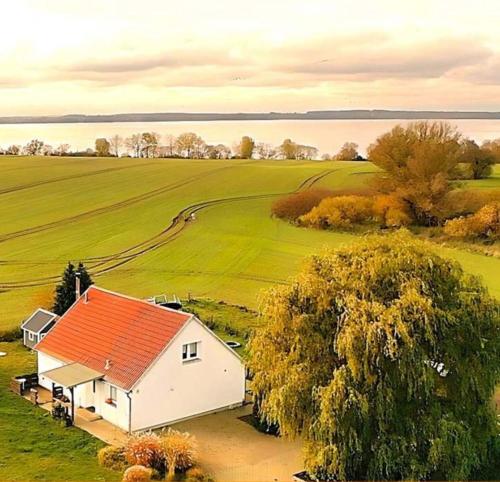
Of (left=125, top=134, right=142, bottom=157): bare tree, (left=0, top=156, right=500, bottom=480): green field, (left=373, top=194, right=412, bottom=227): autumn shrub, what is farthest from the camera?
(left=125, top=134, right=142, bottom=157): bare tree

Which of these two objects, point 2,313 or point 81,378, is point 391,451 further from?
point 2,313

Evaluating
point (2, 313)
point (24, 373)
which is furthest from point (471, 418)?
point (2, 313)

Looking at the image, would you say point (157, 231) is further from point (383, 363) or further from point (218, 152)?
point (218, 152)

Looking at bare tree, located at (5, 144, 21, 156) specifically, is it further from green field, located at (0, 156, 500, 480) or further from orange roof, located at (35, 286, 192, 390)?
orange roof, located at (35, 286, 192, 390)

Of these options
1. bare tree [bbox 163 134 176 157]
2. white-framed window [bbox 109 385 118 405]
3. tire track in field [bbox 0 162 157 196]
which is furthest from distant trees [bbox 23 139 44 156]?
white-framed window [bbox 109 385 118 405]

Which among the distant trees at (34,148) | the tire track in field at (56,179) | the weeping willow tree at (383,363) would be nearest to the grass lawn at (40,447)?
the weeping willow tree at (383,363)

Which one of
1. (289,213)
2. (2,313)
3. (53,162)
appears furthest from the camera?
(53,162)
